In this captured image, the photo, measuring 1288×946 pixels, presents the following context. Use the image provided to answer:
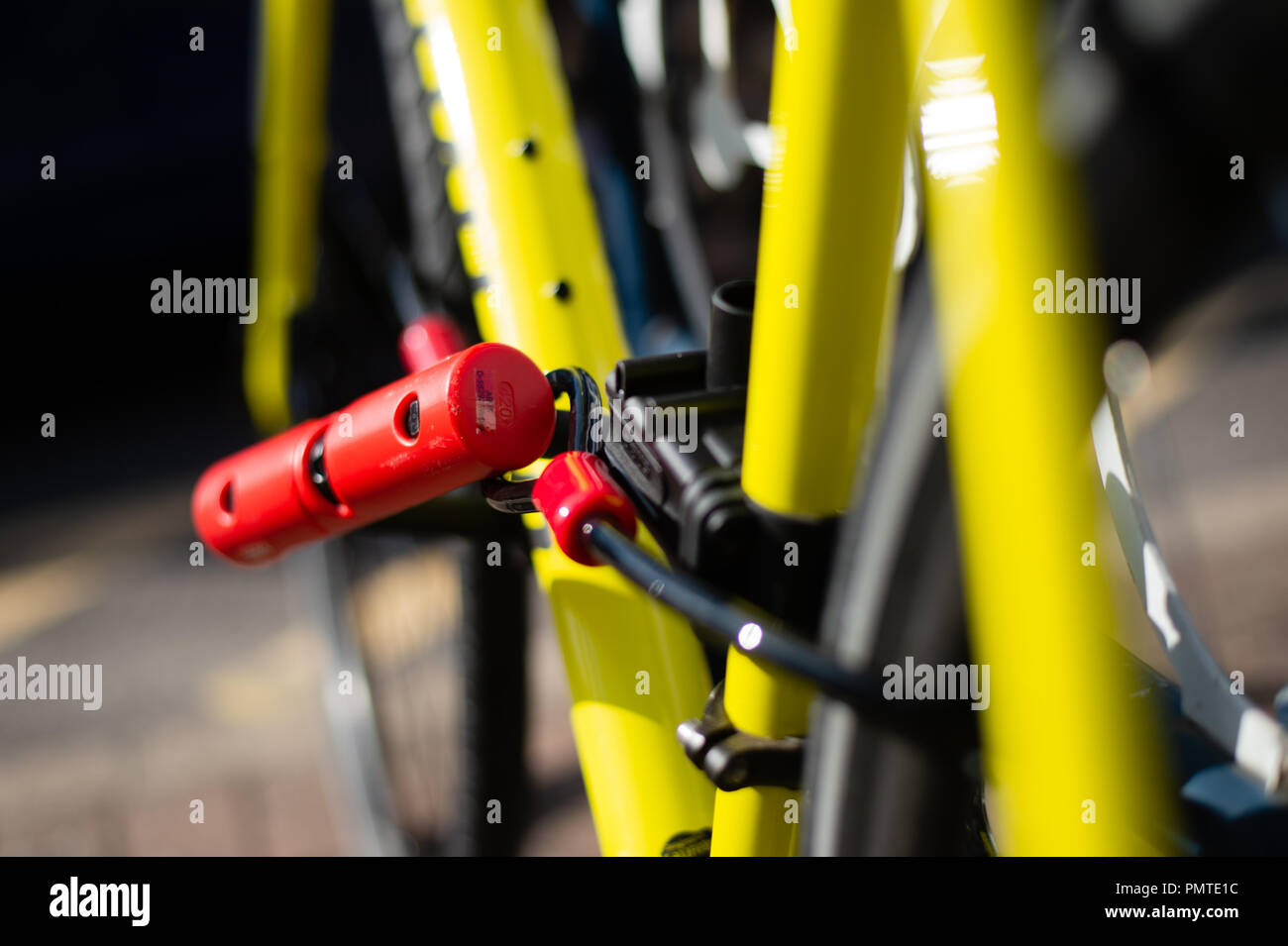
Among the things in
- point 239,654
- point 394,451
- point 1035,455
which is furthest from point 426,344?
point 239,654

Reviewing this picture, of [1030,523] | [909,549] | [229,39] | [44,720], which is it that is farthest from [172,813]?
[229,39]

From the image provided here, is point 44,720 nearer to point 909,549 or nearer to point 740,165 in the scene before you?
point 740,165

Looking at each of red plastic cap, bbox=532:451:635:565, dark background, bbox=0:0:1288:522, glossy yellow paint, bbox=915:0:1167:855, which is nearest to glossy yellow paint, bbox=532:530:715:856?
→ red plastic cap, bbox=532:451:635:565

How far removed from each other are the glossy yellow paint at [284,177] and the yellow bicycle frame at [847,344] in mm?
286

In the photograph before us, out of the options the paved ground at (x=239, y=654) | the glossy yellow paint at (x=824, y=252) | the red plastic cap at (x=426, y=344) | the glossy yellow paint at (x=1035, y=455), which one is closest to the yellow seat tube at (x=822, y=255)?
the glossy yellow paint at (x=824, y=252)

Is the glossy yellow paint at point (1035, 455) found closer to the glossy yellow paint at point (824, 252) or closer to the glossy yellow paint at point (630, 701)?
the glossy yellow paint at point (824, 252)

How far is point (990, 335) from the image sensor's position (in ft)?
0.91

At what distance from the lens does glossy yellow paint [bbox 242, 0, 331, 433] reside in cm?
107

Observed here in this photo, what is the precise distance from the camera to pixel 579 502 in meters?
0.51

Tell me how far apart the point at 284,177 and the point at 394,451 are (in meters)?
0.64

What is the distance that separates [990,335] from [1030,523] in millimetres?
47

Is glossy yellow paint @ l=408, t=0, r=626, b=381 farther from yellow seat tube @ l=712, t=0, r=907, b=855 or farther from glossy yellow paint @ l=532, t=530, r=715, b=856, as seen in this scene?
yellow seat tube @ l=712, t=0, r=907, b=855

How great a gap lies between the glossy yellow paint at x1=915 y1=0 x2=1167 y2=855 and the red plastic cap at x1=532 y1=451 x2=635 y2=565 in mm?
250

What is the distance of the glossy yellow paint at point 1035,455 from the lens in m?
0.27
